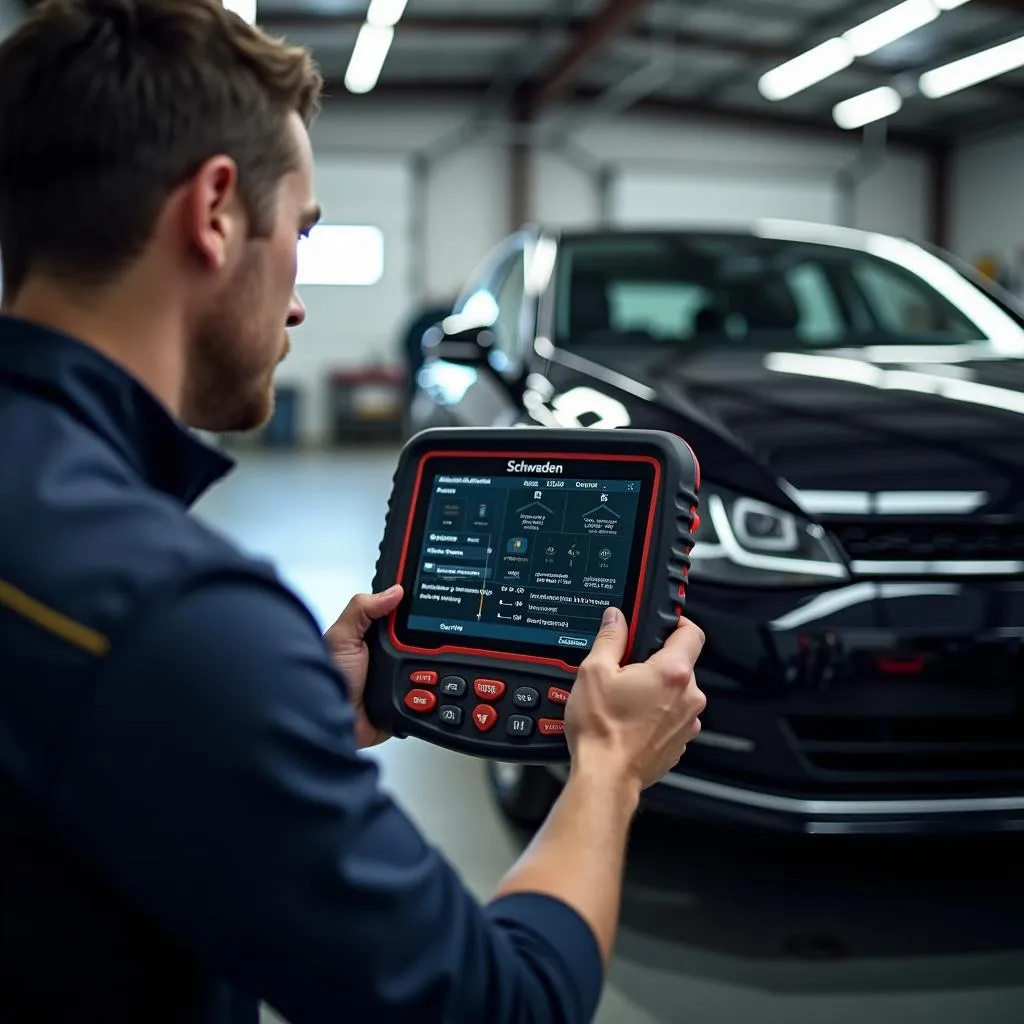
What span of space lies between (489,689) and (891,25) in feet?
35.0

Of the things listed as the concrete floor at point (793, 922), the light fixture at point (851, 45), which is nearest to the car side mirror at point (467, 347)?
the concrete floor at point (793, 922)

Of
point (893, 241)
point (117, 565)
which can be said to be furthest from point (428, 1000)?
point (893, 241)

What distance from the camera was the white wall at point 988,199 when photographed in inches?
560

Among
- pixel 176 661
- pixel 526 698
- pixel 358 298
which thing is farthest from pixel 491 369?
pixel 358 298

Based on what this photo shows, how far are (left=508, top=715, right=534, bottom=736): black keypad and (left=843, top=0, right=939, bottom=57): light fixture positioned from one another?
10003 mm

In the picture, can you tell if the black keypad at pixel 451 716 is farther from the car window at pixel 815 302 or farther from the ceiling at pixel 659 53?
the ceiling at pixel 659 53

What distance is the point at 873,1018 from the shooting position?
5.78ft

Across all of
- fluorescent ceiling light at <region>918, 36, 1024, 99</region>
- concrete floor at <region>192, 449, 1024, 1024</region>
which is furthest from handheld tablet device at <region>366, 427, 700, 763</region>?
fluorescent ceiling light at <region>918, 36, 1024, 99</region>

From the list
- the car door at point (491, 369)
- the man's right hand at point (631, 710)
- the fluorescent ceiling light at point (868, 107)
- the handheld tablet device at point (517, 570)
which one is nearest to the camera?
the man's right hand at point (631, 710)

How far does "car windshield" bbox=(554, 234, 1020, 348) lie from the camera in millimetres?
3000

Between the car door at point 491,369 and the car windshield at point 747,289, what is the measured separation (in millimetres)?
198

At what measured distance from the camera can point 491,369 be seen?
2711 mm

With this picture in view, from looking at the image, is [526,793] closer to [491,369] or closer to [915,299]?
[491,369]

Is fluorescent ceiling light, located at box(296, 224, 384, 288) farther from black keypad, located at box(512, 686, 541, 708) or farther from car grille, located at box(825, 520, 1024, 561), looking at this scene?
black keypad, located at box(512, 686, 541, 708)
